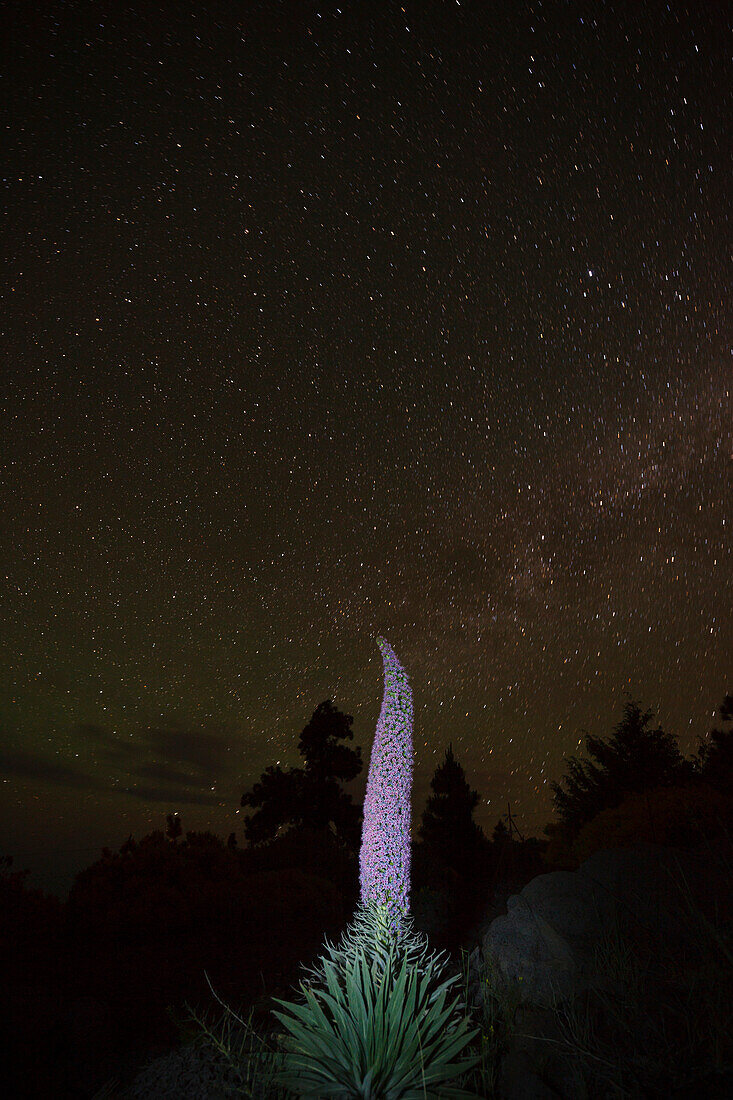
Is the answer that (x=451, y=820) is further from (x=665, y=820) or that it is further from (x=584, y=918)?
(x=584, y=918)

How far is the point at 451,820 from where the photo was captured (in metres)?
21.5

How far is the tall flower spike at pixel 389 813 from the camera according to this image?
816 centimetres

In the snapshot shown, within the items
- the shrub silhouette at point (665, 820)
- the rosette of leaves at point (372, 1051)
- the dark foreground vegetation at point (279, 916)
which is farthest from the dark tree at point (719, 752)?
the rosette of leaves at point (372, 1051)

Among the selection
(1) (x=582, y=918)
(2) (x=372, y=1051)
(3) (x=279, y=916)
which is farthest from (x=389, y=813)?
(3) (x=279, y=916)

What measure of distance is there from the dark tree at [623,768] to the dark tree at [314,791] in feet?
25.5

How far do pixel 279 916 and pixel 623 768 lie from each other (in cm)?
1480

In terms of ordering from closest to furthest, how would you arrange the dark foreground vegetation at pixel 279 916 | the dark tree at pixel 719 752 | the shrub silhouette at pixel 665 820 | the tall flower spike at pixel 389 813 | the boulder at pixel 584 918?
1. the dark foreground vegetation at pixel 279 916
2. the boulder at pixel 584 918
3. the tall flower spike at pixel 389 813
4. the shrub silhouette at pixel 665 820
5. the dark tree at pixel 719 752

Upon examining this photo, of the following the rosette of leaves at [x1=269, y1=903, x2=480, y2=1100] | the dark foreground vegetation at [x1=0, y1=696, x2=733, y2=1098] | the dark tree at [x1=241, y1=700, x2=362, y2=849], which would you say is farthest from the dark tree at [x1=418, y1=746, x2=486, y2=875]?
the rosette of leaves at [x1=269, y1=903, x2=480, y2=1100]

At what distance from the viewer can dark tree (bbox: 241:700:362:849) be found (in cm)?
2006

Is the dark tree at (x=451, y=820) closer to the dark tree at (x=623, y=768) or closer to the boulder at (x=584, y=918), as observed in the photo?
the dark tree at (x=623, y=768)

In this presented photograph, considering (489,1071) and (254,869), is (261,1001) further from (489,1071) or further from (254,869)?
(254,869)

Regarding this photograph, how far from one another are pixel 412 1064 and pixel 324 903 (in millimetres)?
9593

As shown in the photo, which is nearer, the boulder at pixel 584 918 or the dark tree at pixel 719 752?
the boulder at pixel 584 918

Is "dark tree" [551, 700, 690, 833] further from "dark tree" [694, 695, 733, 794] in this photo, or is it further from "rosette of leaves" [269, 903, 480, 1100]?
"rosette of leaves" [269, 903, 480, 1100]
